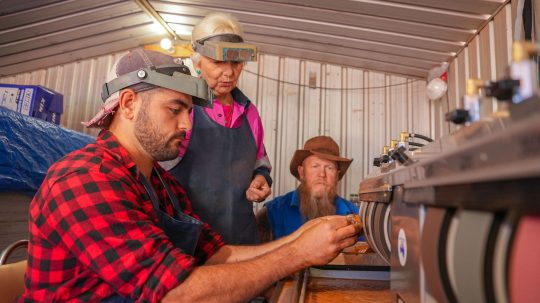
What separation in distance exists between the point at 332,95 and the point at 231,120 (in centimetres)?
242

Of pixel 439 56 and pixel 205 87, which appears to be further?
pixel 439 56

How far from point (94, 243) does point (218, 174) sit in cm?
127

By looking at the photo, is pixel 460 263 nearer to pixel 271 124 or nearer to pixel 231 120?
pixel 231 120

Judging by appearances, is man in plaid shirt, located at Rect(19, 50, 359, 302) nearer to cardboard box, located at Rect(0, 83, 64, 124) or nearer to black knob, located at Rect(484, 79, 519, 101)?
black knob, located at Rect(484, 79, 519, 101)

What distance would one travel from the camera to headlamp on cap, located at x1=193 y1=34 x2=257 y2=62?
220cm

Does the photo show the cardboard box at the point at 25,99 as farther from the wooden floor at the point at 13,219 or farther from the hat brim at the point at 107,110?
the hat brim at the point at 107,110

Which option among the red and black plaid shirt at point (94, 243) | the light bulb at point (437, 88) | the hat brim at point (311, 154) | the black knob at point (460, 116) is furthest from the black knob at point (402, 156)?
the light bulb at point (437, 88)

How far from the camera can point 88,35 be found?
448 cm

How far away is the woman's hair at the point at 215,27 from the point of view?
232cm

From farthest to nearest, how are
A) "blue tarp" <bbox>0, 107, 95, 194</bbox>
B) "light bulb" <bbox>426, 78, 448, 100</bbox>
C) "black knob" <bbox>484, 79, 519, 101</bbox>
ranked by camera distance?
"light bulb" <bbox>426, 78, 448, 100</bbox>
"blue tarp" <bbox>0, 107, 95, 194</bbox>
"black knob" <bbox>484, 79, 519, 101</bbox>

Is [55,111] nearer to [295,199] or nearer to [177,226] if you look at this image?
[295,199]

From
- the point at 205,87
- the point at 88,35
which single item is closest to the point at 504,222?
the point at 205,87

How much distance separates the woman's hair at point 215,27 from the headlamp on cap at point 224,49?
0.10 ft

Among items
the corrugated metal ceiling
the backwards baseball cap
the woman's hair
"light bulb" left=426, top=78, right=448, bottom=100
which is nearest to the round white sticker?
the backwards baseball cap
